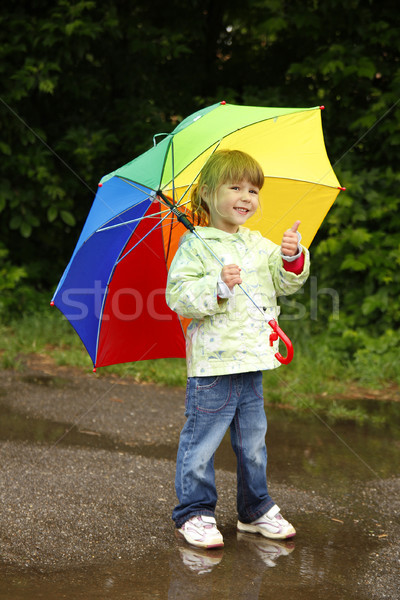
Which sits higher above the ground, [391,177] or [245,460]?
[391,177]

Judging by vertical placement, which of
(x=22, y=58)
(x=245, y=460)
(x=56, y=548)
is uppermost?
(x=22, y=58)

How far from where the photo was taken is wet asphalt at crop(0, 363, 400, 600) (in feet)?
8.72

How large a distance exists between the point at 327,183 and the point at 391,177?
3539mm

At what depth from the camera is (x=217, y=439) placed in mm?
2998

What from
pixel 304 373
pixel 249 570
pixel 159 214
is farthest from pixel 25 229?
pixel 249 570

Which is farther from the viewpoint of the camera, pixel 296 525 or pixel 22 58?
pixel 22 58

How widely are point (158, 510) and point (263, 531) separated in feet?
1.69

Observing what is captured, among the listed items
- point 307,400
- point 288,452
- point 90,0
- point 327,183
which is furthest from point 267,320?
point 90,0

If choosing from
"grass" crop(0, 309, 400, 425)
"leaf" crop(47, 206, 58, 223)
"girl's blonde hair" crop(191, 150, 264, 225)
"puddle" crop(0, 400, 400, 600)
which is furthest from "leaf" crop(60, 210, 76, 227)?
"girl's blonde hair" crop(191, 150, 264, 225)

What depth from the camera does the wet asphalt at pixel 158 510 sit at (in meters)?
2.66

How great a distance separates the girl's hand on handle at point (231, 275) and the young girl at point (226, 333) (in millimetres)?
56

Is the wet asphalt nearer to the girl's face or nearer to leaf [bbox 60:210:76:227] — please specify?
the girl's face

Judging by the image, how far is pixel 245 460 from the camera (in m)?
3.07

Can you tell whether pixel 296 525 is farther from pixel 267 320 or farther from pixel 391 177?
pixel 391 177
